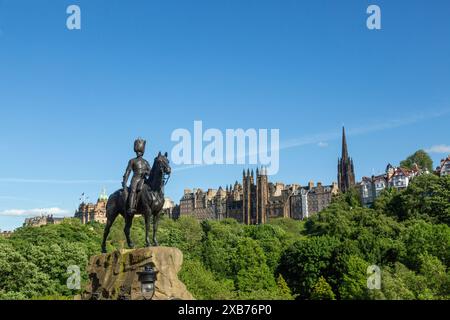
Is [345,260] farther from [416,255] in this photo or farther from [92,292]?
[92,292]

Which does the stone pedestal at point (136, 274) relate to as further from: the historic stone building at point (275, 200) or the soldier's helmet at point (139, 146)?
the historic stone building at point (275, 200)

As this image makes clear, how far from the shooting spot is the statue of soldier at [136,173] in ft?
74.9

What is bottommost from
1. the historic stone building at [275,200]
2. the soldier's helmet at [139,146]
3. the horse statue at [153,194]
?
the horse statue at [153,194]

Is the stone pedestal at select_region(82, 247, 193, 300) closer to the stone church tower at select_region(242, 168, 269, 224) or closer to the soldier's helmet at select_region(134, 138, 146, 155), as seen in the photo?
the soldier's helmet at select_region(134, 138, 146, 155)

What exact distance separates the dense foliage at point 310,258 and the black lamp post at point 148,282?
22444mm

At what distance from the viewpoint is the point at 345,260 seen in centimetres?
5850

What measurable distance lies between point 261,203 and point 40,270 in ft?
402

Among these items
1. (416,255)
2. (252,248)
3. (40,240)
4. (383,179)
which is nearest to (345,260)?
(416,255)

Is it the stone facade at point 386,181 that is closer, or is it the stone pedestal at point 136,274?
the stone pedestal at point 136,274

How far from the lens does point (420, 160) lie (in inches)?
6181

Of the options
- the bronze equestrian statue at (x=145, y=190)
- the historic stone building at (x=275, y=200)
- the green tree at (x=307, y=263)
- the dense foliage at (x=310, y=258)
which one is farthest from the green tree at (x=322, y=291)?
the historic stone building at (x=275, y=200)

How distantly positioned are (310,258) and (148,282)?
145 feet
